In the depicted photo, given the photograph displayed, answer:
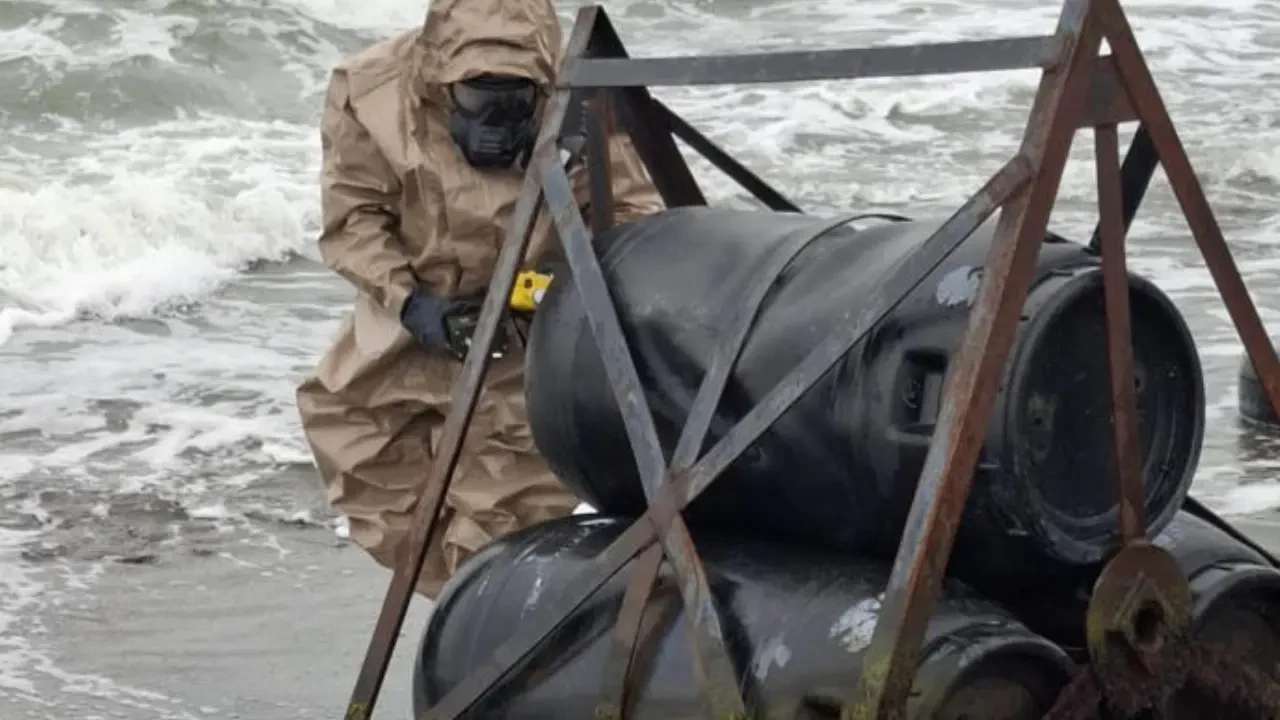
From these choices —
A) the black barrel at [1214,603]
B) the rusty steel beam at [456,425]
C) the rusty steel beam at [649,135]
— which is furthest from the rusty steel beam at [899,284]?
the rusty steel beam at [649,135]

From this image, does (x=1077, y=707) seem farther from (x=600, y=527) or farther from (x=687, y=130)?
(x=687, y=130)

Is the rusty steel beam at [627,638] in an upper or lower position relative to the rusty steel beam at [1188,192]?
lower

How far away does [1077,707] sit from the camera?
282 centimetres

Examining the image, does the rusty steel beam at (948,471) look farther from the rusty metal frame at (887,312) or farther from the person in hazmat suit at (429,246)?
the person in hazmat suit at (429,246)

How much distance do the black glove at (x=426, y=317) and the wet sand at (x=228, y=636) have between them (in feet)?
3.73

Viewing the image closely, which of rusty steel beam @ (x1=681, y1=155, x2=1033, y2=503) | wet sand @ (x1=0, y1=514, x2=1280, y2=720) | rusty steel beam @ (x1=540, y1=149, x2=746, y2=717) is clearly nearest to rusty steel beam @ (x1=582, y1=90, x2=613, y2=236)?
rusty steel beam @ (x1=540, y1=149, x2=746, y2=717)

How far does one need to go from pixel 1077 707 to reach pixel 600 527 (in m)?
0.83

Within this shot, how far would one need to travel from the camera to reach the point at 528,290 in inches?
146

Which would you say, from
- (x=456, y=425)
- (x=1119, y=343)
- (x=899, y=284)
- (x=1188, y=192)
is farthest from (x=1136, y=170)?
(x=456, y=425)

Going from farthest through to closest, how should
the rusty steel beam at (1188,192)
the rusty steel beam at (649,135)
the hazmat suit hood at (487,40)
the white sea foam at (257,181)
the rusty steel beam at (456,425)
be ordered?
the white sea foam at (257,181)
the hazmat suit hood at (487,40)
the rusty steel beam at (649,135)
the rusty steel beam at (456,425)
the rusty steel beam at (1188,192)

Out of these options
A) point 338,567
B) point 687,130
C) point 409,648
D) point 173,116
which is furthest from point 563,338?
point 173,116

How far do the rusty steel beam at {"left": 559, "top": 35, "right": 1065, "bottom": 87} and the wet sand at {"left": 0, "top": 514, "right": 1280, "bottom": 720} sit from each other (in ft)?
6.75

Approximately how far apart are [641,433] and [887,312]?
0.46 m

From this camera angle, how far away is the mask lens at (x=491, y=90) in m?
4.14
